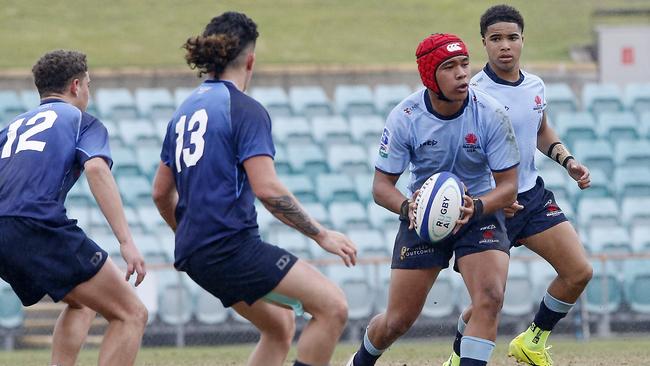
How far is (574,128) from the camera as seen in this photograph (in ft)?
59.2

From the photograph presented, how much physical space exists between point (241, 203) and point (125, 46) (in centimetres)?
1876

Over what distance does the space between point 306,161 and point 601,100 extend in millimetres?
5129

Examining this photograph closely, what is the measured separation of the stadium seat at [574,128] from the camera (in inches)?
707

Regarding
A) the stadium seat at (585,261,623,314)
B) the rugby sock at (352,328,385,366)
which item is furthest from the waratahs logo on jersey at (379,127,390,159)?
the stadium seat at (585,261,623,314)

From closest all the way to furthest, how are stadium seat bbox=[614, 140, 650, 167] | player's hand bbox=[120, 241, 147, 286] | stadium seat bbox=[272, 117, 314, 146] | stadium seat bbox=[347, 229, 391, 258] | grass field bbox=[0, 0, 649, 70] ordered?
Answer: player's hand bbox=[120, 241, 147, 286] → stadium seat bbox=[347, 229, 391, 258] → stadium seat bbox=[614, 140, 650, 167] → stadium seat bbox=[272, 117, 314, 146] → grass field bbox=[0, 0, 649, 70]

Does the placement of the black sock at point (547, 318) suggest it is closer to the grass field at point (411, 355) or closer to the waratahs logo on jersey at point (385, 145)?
the grass field at point (411, 355)

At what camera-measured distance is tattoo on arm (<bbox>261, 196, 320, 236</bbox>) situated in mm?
6473

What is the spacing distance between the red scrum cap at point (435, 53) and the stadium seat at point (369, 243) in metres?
7.64

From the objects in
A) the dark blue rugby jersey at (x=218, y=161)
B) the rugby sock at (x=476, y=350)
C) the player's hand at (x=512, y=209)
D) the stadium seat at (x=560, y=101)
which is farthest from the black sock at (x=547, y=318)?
the stadium seat at (x=560, y=101)

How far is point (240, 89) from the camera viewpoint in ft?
22.1

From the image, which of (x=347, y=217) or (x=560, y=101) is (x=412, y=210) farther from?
(x=560, y=101)

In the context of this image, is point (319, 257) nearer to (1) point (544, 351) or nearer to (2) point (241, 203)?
(1) point (544, 351)

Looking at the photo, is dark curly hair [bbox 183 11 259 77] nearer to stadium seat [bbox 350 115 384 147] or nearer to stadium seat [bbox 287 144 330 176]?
stadium seat [bbox 287 144 330 176]

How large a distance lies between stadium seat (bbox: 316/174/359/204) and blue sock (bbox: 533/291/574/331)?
7553 mm
